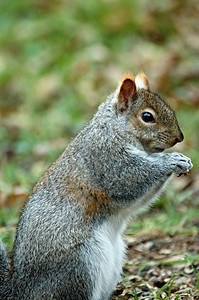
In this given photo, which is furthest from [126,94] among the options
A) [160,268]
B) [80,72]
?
[80,72]

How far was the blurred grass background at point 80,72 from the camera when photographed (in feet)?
20.4

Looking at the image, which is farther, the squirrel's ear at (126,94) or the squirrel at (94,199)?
the squirrel's ear at (126,94)

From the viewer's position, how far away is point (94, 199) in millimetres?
3947

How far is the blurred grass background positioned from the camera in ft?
20.4

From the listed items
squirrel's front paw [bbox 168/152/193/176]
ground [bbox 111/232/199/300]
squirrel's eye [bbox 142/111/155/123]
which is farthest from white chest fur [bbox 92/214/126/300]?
squirrel's eye [bbox 142/111/155/123]

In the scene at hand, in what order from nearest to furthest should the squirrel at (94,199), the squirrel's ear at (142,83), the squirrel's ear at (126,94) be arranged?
the squirrel at (94,199), the squirrel's ear at (126,94), the squirrel's ear at (142,83)

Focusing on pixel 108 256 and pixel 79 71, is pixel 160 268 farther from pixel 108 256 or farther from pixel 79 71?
pixel 79 71

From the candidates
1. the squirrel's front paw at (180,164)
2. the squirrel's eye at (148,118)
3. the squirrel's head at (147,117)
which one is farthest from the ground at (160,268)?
the squirrel's eye at (148,118)

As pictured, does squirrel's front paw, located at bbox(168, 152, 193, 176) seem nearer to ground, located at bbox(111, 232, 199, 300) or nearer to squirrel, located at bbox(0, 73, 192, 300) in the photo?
squirrel, located at bbox(0, 73, 192, 300)

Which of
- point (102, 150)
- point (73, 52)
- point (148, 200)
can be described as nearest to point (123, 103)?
point (102, 150)

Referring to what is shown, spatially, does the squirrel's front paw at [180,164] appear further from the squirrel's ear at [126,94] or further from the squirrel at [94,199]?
the squirrel's ear at [126,94]

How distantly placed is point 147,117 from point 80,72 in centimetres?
541

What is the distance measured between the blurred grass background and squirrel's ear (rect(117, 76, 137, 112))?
1434 mm

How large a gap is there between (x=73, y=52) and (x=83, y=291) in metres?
6.97
